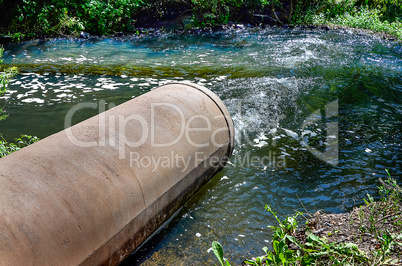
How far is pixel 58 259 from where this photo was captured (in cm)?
227

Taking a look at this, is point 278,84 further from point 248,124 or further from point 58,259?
point 58,259

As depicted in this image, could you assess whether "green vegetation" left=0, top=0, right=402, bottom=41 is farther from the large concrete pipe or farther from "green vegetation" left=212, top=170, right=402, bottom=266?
"green vegetation" left=212, top=170, right=402, bottom=266

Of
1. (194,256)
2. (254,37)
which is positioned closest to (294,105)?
(194,256)

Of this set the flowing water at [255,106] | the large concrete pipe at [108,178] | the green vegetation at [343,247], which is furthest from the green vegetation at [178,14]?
the green vegetation at [343,247]

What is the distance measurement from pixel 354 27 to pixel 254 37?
437cm

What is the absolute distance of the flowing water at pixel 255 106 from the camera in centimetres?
402

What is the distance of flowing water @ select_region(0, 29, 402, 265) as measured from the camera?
4.02 m

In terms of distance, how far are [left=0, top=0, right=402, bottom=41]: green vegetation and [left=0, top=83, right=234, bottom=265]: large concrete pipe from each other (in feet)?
34.0

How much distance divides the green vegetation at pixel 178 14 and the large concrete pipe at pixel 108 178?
10.4m

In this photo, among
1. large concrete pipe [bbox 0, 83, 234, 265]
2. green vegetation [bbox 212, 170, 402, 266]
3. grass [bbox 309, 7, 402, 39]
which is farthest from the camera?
grass [bbox 309, 7, 402, 39]

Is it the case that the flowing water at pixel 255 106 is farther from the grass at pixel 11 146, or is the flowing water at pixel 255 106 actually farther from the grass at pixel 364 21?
the grass at pixel 364 21

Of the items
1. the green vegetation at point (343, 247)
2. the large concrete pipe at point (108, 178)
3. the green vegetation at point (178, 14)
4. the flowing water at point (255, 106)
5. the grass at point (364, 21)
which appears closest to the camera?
the large concrete pipe at point (108, 178)

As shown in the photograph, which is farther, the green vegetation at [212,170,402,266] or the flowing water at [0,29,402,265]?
the flowing water at [0,29,402,265]

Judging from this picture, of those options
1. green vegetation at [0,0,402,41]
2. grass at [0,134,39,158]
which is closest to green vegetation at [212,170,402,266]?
grass at [0,134,39,158]
